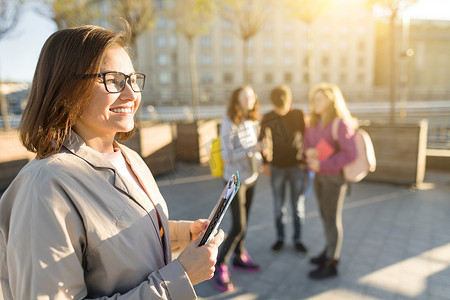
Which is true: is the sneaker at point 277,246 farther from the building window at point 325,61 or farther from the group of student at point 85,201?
the building window at point 325,61

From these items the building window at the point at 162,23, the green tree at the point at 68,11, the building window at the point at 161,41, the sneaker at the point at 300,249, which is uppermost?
the building window at the point at 162,23

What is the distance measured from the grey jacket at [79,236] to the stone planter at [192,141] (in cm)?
759

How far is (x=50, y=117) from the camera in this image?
3.39ft

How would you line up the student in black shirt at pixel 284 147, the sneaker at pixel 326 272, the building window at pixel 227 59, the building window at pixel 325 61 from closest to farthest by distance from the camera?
the sneaker at pixel 326 272 → the student in black shirt at pixel 284 147 → the building window at pixel 227 59 → the building window at pixel 325 61

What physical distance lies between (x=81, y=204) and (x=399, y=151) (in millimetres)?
7240

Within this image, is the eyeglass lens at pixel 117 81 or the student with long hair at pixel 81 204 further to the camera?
the eyeglass lens at pixel 117 81

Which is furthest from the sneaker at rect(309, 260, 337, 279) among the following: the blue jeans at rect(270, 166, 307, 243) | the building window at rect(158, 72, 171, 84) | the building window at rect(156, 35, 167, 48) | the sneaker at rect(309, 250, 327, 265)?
the building window at rect(156, 35, 167, 48)

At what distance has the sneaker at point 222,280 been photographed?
128 inches

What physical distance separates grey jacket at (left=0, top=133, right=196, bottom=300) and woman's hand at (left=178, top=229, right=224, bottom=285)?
0.04 meters

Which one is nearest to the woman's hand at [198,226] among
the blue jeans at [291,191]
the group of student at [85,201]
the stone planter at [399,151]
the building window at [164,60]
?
the group of student at [85,201]

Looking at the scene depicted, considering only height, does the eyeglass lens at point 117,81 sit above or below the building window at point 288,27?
below

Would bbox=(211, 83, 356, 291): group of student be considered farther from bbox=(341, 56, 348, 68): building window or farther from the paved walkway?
bbox=(341, 56, 348, 68): building window

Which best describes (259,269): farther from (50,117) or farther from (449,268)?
(50,117)

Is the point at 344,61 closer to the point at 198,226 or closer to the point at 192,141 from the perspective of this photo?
the point at 192,141
